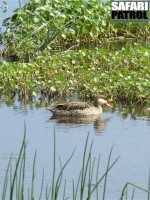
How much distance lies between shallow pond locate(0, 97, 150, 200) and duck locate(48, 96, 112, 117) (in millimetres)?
129

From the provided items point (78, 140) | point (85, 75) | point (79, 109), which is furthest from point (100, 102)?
point (78, 140)

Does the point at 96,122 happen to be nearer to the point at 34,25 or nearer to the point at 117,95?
the point at 117,95

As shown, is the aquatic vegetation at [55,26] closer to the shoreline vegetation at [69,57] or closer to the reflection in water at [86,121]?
the shoreline vegetation at [69,57]

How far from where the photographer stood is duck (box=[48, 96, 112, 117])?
1191 centimetres

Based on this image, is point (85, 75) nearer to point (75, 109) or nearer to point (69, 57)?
point (69, 57)

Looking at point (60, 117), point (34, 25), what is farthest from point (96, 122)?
point (34, 25)

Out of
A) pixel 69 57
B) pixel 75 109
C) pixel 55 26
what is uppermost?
pixel 55 26

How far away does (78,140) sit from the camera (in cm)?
1038

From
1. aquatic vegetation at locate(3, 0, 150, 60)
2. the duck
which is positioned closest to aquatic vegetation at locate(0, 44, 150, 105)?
the duck

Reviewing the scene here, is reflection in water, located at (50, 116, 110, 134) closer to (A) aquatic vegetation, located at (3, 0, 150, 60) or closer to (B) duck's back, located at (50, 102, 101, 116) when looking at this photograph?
(B) duck's back, located at (50, 102, 101, 116)

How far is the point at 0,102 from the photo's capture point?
12.5m

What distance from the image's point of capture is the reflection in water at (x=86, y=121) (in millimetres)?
11367

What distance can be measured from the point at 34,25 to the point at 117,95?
162 inches

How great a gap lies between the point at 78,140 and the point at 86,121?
4.89ft
